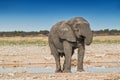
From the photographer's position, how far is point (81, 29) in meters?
22.1

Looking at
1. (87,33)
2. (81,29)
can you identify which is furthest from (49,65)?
(87,33)

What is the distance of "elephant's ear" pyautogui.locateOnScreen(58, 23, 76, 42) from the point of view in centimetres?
2258

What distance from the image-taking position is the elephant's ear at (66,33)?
22581 mm

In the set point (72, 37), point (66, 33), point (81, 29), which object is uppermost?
point (81, 29)

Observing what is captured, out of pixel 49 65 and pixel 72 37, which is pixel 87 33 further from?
pixel 49 65

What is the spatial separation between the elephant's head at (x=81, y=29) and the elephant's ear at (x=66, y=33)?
14cm

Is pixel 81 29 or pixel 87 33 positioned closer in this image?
pixel 87 33

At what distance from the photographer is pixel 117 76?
19.4 metres

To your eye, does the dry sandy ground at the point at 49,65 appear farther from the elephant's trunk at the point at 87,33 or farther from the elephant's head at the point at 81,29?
the elephant's head at the point at 81,29

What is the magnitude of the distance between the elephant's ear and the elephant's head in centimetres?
14

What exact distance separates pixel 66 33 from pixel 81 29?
0.83 m

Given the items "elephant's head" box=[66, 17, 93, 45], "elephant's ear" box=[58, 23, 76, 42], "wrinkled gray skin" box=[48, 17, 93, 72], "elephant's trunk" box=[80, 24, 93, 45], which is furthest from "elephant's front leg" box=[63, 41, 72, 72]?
"elephant's trunk" box=[80, 24, 93, 45]

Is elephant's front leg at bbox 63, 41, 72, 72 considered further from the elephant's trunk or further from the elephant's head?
the elephant's trunk

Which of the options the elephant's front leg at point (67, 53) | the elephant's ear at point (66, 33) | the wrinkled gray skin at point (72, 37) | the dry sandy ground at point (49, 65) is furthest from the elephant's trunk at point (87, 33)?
the dry sandy ground at point (49, 65)
